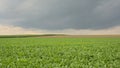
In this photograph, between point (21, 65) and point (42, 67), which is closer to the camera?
point (42, 67)

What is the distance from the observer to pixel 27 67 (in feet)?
39.1

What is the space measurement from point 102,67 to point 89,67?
779 mm

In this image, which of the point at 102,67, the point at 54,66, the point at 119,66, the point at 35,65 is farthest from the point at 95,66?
the point at 35,65

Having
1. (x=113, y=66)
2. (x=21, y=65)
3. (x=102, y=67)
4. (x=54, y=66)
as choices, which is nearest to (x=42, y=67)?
(x=54, y=66)

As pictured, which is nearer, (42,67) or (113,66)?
(42,67)

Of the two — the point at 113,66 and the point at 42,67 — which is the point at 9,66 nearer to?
the point at 42,67

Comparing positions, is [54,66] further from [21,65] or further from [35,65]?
[21,65]

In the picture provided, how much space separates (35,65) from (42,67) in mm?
681

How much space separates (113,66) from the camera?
12.7 meters

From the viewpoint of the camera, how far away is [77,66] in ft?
39.6

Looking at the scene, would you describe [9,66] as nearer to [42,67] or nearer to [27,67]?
[27,67]

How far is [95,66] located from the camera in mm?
12383

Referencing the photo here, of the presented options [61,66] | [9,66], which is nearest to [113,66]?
[61,66]

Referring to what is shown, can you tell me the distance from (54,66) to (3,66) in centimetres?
284
